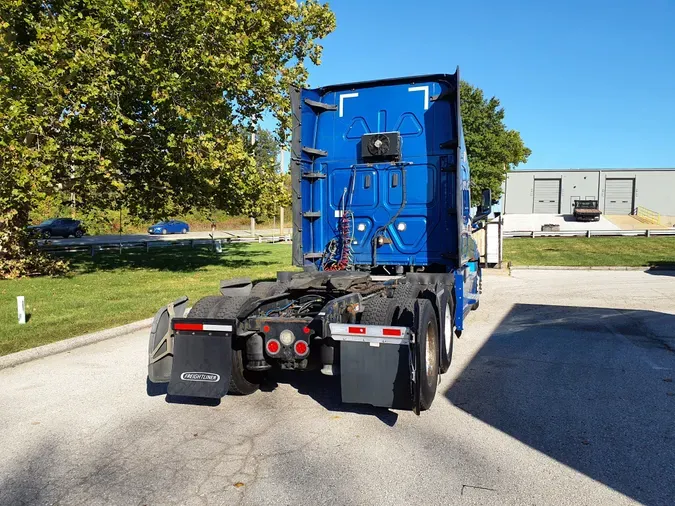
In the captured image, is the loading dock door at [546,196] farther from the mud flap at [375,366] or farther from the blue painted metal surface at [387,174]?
the mud flap at [375,366]

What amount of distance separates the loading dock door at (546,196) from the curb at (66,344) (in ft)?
216

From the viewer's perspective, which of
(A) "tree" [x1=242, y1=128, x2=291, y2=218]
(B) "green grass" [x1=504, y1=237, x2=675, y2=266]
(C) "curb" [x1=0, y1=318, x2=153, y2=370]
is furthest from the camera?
(B) "green grass" [x1=504, y1=237, x2=675, y2=266]

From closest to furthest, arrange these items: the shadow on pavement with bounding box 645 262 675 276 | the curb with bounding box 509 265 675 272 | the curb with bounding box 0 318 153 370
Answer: the curb with bounding box 0 318 153 370 < the shadow on pavement with bounding box 645 262 675 276 < the curb with bounding box 509 265 675 272

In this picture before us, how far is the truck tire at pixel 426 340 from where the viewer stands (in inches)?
173

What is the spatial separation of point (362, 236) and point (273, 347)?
10.5 feet

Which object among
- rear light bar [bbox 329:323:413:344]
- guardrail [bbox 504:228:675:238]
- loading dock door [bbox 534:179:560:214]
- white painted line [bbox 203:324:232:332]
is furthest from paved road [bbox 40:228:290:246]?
loading dock door [bbox 534:179:560:214]

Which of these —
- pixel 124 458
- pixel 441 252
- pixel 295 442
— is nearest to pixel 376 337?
pixel 295 442

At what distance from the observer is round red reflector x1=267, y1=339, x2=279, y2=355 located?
4.80 m

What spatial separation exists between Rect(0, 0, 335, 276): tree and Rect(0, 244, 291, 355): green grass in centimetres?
219

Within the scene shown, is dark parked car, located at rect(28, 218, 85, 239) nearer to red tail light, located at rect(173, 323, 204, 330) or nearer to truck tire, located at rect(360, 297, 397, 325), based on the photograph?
red tail light, located at rect(173, 323, 204, 330)

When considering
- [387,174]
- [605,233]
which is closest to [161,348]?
[387,174]

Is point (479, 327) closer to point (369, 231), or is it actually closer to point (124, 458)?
point (369, 231)

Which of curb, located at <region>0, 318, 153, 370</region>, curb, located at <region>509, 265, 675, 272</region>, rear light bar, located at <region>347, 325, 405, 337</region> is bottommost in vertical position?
curb, located at <region>509, 265, 675, 272</region>

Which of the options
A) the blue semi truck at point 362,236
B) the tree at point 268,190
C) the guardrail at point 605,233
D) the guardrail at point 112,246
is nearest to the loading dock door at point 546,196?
the guardrail at point 605,233
